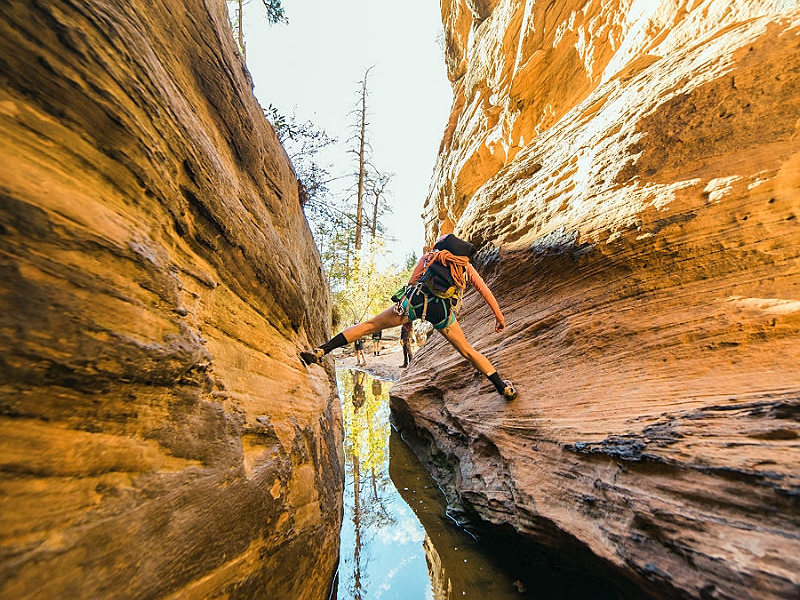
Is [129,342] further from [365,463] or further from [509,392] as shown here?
[365,463]

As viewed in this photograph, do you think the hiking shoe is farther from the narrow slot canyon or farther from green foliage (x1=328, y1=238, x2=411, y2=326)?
green foliage (x1=328, y1=238, x2=411, y2=326)

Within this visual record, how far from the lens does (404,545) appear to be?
3.57 meters

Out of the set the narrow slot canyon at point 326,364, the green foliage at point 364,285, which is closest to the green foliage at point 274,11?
the narrow slot canyon at point 326,364

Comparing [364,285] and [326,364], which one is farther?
[364,285]

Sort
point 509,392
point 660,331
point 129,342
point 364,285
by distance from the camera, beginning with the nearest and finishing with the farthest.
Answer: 1. point 129,342
2. point 660,331
3. point 509,392
4. point 364,285

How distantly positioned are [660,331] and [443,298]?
6.52 feet

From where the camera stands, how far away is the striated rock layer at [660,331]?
1.72 meters

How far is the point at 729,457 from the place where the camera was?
175 cm

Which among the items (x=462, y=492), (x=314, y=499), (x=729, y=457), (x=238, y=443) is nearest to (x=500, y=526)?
(x=462, y=492)

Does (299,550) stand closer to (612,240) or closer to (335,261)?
(612,240)

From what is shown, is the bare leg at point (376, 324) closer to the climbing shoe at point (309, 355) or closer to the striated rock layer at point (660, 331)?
the climbing shoe at point (309, 355)

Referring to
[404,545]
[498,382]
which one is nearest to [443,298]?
[498,382]

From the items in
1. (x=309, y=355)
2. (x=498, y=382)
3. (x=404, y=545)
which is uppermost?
(x=309, y=355)

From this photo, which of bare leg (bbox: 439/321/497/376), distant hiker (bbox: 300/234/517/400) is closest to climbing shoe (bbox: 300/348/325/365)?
distant hiker (bbox: 300/234/517/400)
